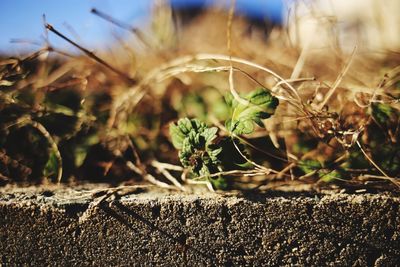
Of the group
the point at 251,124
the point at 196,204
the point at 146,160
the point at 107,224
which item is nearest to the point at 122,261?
the point at 107,224

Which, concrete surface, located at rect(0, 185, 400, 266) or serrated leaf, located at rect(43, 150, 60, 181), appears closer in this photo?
concrete surface, located at rect(0, 185, 400, 266)

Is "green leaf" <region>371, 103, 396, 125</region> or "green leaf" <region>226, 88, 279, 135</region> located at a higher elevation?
"green leaf" <region>226, 88, 279, 135</region>

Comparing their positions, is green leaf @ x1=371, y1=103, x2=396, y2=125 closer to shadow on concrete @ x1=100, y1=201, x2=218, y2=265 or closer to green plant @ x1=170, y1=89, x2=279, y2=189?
green plant @ x1=170, y1=89, x2=279, y2=189

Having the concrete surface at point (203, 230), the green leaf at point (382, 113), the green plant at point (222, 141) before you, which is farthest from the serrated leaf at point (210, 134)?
the green leaf at point (382, 113)

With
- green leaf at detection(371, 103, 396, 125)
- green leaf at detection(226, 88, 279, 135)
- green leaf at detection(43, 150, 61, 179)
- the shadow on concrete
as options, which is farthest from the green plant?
green leaf at detection(43, 150, 61, 179)

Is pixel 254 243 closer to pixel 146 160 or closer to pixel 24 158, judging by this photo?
pixel 146 160

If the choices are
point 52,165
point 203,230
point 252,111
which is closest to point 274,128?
point 252,111
